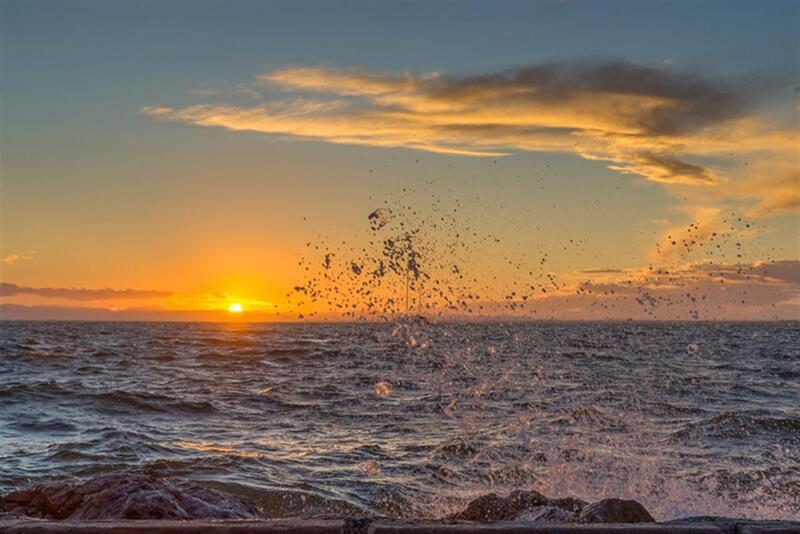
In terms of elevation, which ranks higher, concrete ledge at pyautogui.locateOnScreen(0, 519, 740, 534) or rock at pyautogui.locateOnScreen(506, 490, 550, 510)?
concrete ledge at pyautogui.locateOnScreen(0, 519, 740, 534)

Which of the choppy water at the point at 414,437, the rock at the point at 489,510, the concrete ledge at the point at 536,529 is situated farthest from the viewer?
the choppy water at the point at 414,437

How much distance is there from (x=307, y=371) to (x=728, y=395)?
1397 cm

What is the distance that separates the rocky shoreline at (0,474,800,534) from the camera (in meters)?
3.69

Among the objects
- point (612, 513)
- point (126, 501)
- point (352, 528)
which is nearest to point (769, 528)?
point (352, 528)

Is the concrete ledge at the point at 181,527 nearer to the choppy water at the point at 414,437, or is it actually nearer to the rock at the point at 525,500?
the rock at the point at 525,500

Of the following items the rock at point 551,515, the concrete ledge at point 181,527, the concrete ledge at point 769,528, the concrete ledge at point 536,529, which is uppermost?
the concrete ledge at point 181,527

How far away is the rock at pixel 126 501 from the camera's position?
226 inches

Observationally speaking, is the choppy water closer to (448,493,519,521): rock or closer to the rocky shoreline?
(448,493,519,521): rock

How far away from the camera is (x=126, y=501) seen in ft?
19.0

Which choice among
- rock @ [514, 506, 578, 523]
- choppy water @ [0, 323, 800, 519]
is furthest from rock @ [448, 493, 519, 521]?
choppy water @ [0, 323, 800, 519]

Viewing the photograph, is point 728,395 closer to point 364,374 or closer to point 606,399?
point 606,399

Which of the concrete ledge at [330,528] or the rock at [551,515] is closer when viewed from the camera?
the concrete ledge at [330,528]

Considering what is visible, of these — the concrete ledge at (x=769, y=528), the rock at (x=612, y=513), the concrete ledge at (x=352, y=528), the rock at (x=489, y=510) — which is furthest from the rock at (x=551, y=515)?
the concrete ledge at (x=352, y=528)

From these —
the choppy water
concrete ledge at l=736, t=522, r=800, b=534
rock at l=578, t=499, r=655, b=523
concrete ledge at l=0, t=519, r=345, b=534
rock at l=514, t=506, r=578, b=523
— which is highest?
concrete ledge at l=0, t=519, r=345, b=534
